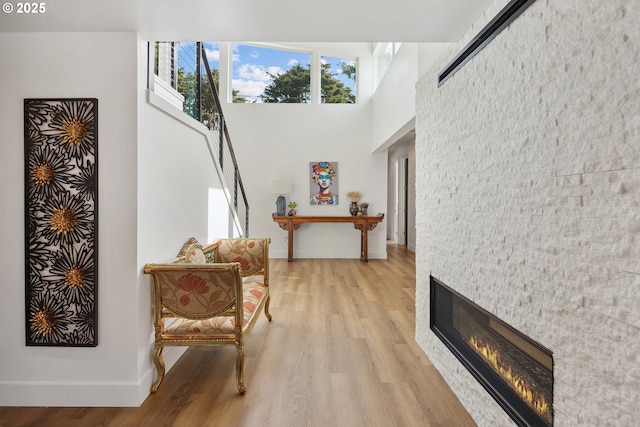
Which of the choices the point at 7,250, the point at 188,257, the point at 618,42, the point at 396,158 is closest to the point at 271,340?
the point at 188,257

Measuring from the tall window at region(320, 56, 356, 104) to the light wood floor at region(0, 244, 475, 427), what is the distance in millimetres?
4908

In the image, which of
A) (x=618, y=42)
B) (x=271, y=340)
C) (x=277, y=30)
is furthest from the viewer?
(x=271, y=340)

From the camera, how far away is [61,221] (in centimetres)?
206

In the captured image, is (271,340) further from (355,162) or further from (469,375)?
(355,162)

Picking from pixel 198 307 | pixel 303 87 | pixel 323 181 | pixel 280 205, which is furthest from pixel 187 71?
pixel 303 87

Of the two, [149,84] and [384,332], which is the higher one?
[149,84]

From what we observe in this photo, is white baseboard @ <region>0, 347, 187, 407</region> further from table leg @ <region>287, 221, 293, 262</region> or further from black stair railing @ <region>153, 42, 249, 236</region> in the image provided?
table leg @ <region>287, 221, 293, 262</region>

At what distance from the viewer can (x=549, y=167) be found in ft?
4.25

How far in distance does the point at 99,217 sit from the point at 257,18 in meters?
1.44

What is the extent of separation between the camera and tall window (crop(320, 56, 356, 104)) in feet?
24.1

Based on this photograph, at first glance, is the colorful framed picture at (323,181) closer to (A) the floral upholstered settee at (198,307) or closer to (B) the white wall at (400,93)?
(B) the white wall at (400,93)

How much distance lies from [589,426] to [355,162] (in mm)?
6330

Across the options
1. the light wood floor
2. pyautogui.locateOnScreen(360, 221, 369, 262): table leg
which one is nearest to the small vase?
pyautogui.locateOnScreen(360, 221, 369, 262): table leg

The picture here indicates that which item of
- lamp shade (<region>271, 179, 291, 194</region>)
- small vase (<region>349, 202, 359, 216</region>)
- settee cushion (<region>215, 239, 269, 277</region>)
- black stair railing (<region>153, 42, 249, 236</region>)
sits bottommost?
settee cushion (<region>215, 239, 269, 277</region>)
